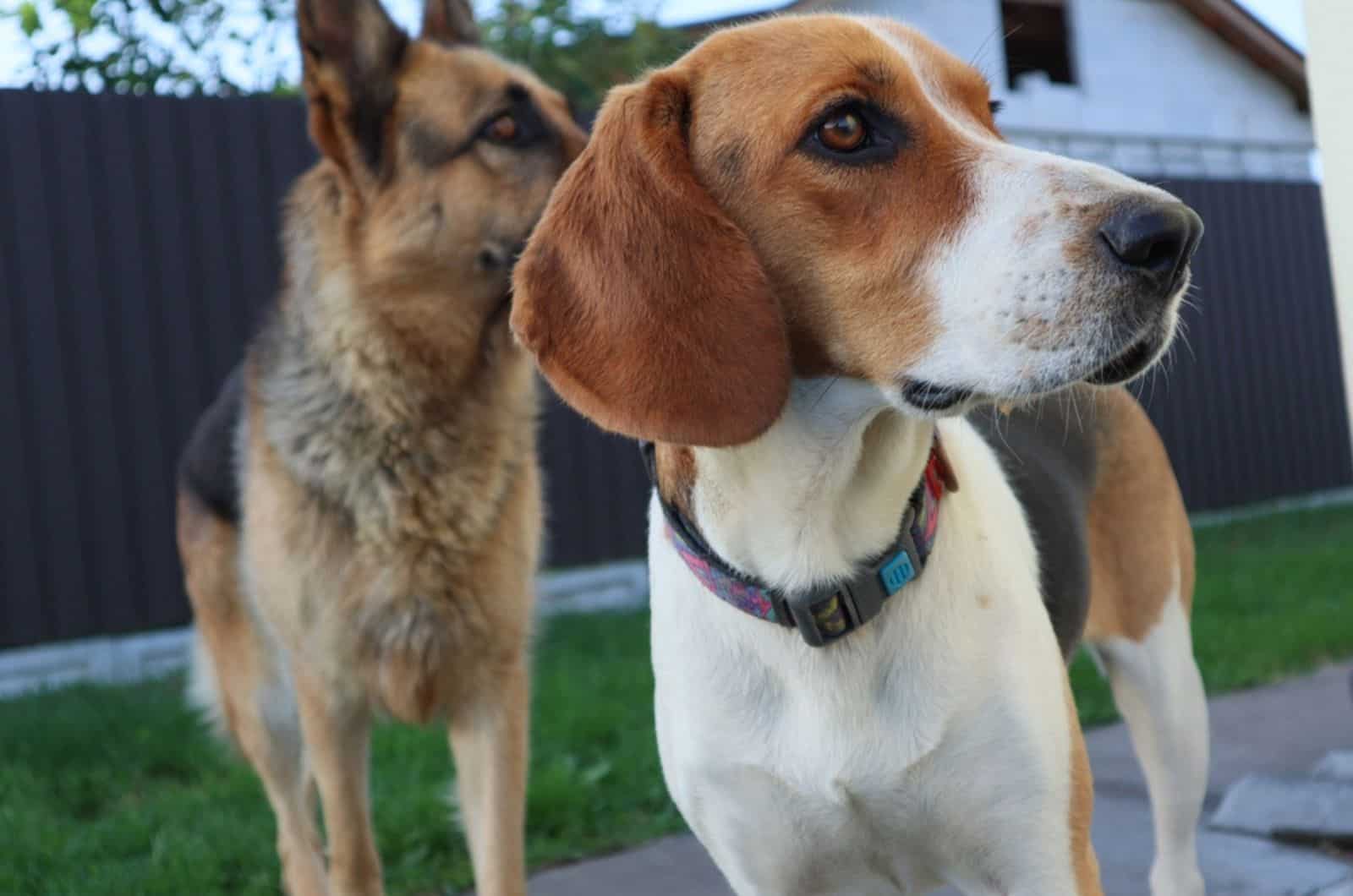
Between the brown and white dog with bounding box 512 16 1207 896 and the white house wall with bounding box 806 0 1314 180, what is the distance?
38.9 feet

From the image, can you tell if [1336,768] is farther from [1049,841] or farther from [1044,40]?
[1044,40]

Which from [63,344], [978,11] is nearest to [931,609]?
[63,344]

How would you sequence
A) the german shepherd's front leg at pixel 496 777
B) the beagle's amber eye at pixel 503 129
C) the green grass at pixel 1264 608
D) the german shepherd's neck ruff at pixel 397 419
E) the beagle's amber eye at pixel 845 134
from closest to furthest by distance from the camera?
1. the beagle's amber eye at pixel 845 134
2. the german shepherd's front leg at pixel 496 777
3. the german shepherd's neck ruff at pixel 397 419
4. the beagle's amber eye at pixel 503 129
5. the green grass at pixel 1264 608

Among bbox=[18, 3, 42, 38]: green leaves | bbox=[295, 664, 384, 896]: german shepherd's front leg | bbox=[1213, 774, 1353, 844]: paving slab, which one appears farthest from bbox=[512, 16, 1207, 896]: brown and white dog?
bbox=[18, 3, 42, 38]: green leaves

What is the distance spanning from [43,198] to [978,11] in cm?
1128

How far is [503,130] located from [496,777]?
1579 millimetres

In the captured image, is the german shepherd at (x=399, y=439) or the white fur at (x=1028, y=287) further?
the german shepherd at (x=399, y=439)

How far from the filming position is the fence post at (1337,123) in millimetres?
3389

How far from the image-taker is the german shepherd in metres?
3.40

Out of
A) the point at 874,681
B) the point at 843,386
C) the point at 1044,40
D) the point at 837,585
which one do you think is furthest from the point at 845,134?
the point at 1044,40

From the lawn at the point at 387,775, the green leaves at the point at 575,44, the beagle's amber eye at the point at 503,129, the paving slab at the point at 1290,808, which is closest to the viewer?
the beagle's amber eye at the point at 503,129

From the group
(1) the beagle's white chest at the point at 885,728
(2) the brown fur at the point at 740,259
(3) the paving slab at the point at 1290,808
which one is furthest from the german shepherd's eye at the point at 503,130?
(3) the paving slab at the point at 1290,808

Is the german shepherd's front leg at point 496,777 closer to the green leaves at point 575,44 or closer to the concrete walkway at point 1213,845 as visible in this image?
the concrete walkway at point 1213,845

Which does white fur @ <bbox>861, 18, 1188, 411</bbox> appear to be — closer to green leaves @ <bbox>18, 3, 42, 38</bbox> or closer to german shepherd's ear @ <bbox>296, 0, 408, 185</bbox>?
german shepherd's ear @ <bbox>296, 0, 408, 185</bbox>
